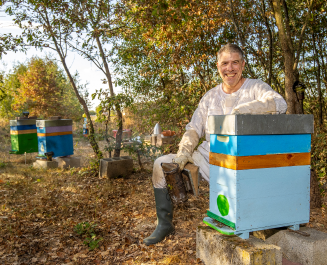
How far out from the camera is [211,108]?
2.35m

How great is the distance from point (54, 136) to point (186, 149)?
4.71 m

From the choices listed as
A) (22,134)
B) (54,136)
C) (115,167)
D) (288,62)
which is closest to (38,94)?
(22,134)

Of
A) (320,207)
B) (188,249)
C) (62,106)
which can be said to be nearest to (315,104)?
(320,207)

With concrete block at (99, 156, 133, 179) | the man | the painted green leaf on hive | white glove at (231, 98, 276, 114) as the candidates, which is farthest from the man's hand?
concrete block at (99, 156, 133, 179)

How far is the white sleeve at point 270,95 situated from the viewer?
1.90 m

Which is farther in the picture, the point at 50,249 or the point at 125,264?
the point at 50,249

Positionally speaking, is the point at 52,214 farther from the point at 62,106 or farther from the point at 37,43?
the point at 62,106

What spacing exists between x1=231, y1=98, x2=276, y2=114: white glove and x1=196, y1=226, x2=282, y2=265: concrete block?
87 cm

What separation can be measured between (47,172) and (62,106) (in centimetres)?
947

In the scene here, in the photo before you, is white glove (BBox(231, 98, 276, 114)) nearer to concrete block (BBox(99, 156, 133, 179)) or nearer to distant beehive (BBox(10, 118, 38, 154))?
concrete block (BBox(99, 156, 133, 179))

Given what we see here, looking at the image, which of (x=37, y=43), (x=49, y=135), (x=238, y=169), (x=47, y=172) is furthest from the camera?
(x=49, y=135)

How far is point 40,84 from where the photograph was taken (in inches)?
538

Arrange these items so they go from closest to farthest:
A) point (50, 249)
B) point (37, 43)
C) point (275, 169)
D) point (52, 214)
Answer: point (275, 169) → point (50, 249) → point (52, 214) → point (37, 43)

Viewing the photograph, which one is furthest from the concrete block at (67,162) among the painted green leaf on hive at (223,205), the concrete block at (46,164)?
the painted green leaf on hive at (223,205)
